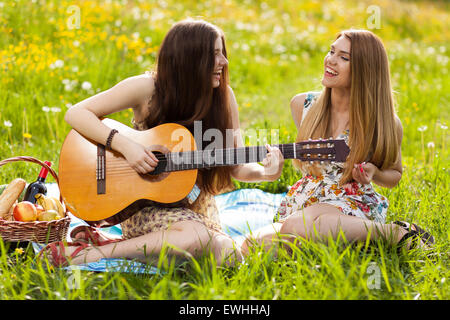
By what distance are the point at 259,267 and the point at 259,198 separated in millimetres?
1434

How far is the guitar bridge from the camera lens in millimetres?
2910

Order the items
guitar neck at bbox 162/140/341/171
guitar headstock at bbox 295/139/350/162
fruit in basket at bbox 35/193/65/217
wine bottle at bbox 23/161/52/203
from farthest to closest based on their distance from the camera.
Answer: wine bottle at bbox 23/161/52/203 → fruit in basket at bbox 35/193/65/217 → guitar neck at bbox 162/140/341/171 → guitar headstock at bbox 295/139/350/162

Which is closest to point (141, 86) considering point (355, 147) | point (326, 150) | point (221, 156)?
point (221, 156)

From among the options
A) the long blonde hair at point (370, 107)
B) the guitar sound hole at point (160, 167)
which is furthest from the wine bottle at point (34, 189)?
the long blonde hair at point (370, 107)

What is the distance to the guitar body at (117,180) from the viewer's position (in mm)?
2867

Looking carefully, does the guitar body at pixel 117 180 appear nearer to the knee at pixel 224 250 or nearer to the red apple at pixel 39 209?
the red apple at pixel 39 209

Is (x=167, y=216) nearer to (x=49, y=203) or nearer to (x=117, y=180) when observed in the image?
(x=117, y=180)

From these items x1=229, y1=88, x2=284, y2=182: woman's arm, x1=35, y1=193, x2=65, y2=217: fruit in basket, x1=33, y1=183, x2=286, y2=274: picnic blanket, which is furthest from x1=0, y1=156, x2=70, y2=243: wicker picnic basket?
x1=229, y1=88, x2=284, y2=182: woman's arm

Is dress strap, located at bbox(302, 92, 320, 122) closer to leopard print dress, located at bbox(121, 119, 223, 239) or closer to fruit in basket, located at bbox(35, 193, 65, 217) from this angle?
leopard print dress, located at bbox(121, 119, 223, 239)

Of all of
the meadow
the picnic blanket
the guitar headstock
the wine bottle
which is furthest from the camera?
the picnic blanket

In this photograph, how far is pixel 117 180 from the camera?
291 cm

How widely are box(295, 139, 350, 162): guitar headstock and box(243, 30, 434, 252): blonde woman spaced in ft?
0.54

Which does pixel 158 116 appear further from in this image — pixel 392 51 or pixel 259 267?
pixel 392 51

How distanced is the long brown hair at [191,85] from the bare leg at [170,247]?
0.39m
